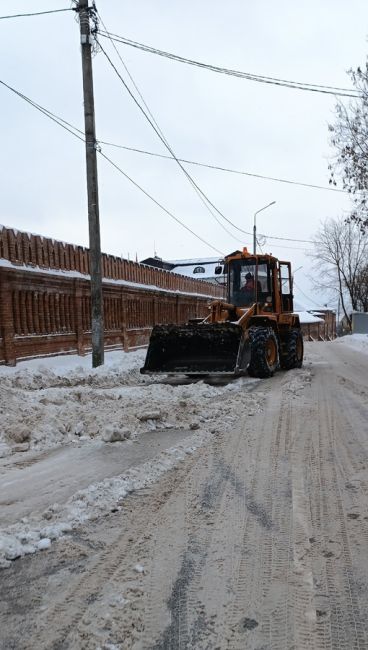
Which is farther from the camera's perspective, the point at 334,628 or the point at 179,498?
the point at 179,498

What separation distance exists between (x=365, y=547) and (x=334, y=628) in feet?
2.98

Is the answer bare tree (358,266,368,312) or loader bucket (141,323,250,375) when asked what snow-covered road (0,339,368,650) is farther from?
bare tree (358,266,368,312)

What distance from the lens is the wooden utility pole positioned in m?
11.9

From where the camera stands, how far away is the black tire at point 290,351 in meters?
13.8

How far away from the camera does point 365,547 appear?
10.7 feet

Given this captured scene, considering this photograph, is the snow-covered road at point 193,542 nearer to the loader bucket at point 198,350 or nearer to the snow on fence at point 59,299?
the loader bucket at point 198,350

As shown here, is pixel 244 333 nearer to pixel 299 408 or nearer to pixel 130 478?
pixel 299 408

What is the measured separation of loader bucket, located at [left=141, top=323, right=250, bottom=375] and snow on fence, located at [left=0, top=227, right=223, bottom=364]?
221 cm

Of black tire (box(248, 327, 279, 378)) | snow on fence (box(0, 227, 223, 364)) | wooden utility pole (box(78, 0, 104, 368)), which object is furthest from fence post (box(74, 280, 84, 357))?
black tire (box(248, 327, 279, 378))

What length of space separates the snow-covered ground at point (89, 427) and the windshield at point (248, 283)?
3.01 metres

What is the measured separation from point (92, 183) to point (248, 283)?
4.70m

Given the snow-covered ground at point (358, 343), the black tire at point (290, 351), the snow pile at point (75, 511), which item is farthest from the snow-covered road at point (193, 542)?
the snow-covered ground at point (358, 343)

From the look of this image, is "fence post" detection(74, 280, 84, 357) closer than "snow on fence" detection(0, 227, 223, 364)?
No

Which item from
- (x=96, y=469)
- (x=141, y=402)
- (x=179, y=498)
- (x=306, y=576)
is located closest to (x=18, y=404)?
A: (x=141, y=402)
